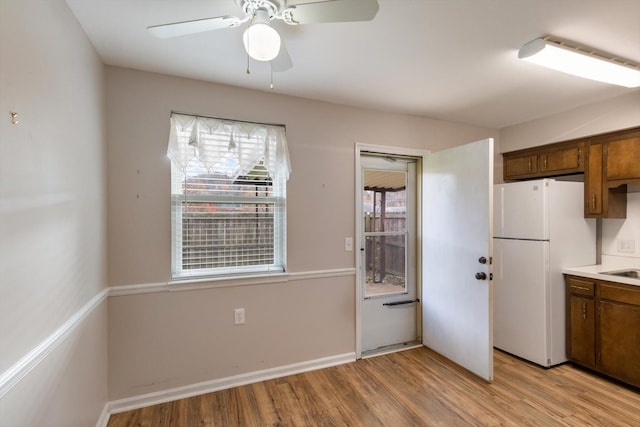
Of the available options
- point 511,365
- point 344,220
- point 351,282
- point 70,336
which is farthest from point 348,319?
point 70,336

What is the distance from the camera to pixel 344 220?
2.83 metres

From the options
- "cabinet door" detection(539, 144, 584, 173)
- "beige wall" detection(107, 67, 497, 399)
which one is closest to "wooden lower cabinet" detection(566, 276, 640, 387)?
"cabinet door" detection(539, 144, 584, 173)

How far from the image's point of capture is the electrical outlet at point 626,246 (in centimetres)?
279

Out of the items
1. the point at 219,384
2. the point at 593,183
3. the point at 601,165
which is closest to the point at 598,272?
the point at 593,183

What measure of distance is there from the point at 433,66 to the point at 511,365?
2731 mm

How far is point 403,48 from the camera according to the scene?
6.19 ft

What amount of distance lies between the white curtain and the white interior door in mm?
1529

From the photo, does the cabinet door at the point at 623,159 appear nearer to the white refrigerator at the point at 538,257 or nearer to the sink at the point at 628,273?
the white refrigerator at the point at 538,257

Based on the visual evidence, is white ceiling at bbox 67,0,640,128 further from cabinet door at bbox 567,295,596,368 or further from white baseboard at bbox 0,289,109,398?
cabinet door at bbox 567,295,596,368

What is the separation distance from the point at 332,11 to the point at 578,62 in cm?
176

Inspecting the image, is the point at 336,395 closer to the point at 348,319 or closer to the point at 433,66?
the point at 348,319

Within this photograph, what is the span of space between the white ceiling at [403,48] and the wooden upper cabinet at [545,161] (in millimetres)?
474

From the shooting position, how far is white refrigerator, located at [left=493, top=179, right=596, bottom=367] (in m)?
2.74

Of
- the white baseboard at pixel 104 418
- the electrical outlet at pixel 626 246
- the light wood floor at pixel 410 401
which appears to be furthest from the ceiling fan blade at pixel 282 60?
the electrical outlet at pixel 626 246
